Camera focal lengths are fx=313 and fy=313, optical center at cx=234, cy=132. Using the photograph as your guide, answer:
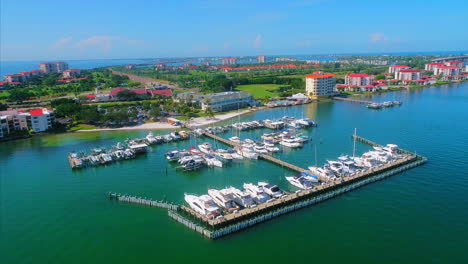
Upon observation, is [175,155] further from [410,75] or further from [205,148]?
[410,75]

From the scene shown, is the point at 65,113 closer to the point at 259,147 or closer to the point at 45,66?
the point at 259,147

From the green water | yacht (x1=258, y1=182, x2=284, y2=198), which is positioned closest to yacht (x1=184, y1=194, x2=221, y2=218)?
the green water

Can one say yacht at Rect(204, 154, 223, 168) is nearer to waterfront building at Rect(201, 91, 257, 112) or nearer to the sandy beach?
the sandy beach

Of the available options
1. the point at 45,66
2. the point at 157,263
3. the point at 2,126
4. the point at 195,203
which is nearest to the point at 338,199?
the point at 195,203

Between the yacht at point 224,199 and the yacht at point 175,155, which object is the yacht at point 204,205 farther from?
the yacht at point 175,155

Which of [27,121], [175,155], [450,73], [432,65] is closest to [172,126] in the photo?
[175,155]

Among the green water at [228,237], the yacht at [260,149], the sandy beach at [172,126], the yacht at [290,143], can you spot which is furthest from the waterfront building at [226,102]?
the yacht at [260,149]
